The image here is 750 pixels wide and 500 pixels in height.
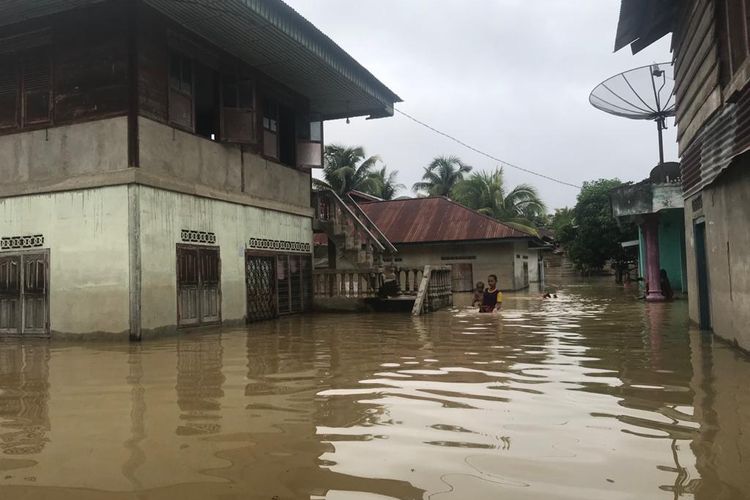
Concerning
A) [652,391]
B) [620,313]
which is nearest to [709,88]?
[652,391]

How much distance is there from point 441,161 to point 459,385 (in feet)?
125

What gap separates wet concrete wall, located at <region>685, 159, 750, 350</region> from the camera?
258 inches

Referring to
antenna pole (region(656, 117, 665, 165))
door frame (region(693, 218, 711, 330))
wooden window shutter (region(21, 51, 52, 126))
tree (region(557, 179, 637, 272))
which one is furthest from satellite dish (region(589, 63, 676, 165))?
tree (region(557, 179, 637, 272))

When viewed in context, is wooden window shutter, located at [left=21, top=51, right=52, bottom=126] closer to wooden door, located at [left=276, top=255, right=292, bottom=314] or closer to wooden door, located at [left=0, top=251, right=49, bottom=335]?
wooden door, located at [left=0, top=251, right=49, bottom=335]

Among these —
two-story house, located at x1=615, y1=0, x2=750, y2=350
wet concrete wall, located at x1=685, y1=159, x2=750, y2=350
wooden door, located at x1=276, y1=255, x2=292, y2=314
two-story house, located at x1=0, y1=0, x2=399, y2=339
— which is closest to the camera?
two-story house, located at x1=615, y1=0, x2=750, y2=350

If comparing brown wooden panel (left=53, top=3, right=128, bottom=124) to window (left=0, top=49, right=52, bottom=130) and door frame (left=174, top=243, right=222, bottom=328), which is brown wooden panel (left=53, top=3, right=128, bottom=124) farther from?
door frame (left=174, top=243, right=222, bottom=328)

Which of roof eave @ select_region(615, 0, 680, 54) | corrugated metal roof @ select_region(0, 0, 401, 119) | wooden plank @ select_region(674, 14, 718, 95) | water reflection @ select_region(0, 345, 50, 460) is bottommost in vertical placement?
water reflection @ select_region(0, 345, 50, 460)

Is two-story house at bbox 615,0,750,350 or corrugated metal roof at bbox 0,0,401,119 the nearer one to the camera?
two-story house at bbox 615,0,750,350

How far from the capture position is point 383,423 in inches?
156

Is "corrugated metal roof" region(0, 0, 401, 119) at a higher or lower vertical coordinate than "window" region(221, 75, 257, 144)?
higher

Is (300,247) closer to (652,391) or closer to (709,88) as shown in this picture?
(709,88)

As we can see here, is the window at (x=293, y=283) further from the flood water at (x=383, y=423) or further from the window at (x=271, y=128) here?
the flood water at (x=383, y=423)

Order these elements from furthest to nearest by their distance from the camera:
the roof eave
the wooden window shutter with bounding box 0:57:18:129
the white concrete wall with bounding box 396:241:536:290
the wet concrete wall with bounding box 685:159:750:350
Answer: the white concrete wall with bounding box 396:241:536:290 < the wooden window shutter with bounding box 0:57:18:129 < the roof eave < the wet concrete wall with bounding box 685:159:750:350

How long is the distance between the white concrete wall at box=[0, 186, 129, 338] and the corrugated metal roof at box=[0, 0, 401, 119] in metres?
3.24
